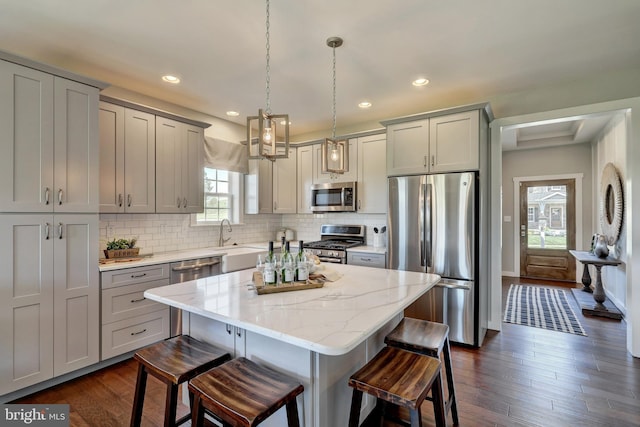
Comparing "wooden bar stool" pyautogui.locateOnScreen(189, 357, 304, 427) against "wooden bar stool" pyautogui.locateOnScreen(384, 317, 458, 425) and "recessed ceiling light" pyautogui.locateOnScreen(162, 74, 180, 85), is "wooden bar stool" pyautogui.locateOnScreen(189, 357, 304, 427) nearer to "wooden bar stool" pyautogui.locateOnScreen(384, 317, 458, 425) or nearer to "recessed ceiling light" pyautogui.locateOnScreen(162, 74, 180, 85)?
"wooden bar stool" pyautogui.locateOnScreen(384, 317, 458, 425)

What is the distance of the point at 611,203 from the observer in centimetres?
464

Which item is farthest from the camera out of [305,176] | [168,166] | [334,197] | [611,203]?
[305,176]

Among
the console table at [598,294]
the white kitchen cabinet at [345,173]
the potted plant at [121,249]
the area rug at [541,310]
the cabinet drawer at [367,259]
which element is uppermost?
the white kitchen cabinet at [345,173]

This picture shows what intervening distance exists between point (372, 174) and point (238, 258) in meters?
2.10

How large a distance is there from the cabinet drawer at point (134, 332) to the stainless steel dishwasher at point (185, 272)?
0.27 feet

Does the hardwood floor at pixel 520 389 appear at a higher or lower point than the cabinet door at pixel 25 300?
lower

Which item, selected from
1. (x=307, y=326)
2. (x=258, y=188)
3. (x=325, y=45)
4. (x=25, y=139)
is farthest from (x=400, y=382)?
(x=258, y=188)

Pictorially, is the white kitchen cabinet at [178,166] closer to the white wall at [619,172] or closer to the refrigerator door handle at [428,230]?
the refrigerator door handle at [428,230]

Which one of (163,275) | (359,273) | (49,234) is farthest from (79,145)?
(359,273)

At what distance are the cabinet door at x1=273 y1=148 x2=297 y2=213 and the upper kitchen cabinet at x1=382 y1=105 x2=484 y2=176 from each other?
1.77m

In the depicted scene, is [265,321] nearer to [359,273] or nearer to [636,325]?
[359,273]

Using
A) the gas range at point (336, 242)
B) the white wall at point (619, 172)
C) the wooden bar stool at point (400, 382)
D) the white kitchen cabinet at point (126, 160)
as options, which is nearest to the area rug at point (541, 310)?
the white wall at point (619, 172)

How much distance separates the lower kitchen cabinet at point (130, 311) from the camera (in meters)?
2.77

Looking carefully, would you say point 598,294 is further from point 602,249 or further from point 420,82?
point 420,82
